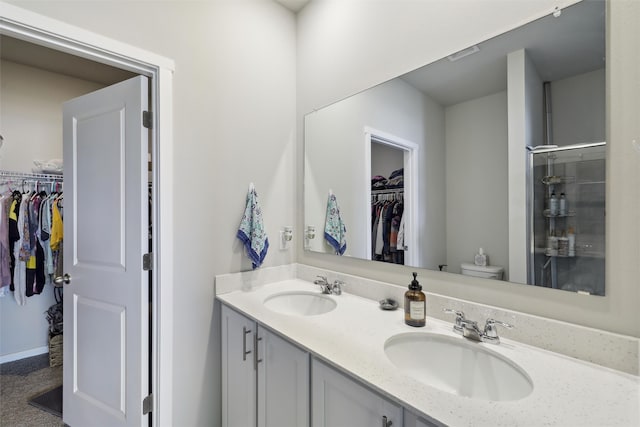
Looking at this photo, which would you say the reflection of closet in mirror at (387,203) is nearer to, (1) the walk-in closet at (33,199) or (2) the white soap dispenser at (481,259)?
(2) the white soap dispenser at (481,259)

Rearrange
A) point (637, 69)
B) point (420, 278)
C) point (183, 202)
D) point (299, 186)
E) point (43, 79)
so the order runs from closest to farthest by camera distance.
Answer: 1. point (637, 69)
2. point (420, 278)
3. point (183, 202)
4. point (299, 186)
5. point (43, 79)

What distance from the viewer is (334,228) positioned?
183 centimetres

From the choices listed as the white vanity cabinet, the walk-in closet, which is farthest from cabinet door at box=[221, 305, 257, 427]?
the walk-in closet

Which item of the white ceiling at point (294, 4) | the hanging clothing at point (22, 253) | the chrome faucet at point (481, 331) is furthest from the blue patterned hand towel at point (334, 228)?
the hanging clothing at point (22, 253)

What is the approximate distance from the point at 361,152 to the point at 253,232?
31.8 inches

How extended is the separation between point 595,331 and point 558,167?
0.54 m

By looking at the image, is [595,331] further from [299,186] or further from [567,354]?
[299,186]

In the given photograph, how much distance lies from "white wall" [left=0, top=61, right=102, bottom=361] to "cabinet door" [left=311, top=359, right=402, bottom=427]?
10.5 ft

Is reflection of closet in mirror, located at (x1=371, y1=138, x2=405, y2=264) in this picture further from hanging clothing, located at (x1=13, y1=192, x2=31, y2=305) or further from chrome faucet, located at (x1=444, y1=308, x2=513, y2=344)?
hanging clothing, located at (x1=13, y1=192, x2=31, y2=305)

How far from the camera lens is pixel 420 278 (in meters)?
1.37

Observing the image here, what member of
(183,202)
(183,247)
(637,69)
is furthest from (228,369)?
(637,69)

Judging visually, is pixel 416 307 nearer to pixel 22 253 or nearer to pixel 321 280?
pixel 321 280

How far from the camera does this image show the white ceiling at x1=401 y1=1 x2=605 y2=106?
942mm

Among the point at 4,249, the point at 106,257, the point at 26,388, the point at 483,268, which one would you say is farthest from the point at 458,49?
the point at 26,388
